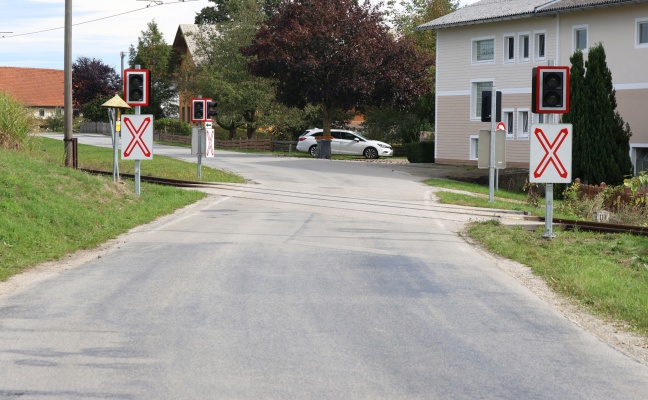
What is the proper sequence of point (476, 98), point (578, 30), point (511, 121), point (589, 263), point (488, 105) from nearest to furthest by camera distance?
1. point (589, 263)
2. point (488, 105)
3. point (578, 30)
4. point (511, 121)
5. point (476, 98)

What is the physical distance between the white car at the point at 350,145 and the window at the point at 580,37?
14.6m

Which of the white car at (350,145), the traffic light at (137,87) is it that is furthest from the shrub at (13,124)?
the white car at (350,145)

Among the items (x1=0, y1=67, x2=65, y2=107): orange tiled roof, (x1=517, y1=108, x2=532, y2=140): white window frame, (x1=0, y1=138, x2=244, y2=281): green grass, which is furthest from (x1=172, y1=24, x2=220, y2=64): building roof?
(x1=0, y1=138, x2=244, y2=281): green grass

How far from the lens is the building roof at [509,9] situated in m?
40.8

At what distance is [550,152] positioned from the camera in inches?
618

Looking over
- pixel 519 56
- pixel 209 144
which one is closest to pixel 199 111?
pixel 209 144

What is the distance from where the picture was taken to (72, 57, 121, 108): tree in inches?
3467

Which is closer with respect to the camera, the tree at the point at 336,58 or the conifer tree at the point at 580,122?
the conifer tree at the point at 580,122

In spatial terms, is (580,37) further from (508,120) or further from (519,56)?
(508,120)

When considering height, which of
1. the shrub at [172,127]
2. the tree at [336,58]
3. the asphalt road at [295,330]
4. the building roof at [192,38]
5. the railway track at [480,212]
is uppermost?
the building roof at [192,38]

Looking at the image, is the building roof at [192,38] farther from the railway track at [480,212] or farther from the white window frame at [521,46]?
the railway track at [480,212]

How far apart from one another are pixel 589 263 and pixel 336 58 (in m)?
39.9

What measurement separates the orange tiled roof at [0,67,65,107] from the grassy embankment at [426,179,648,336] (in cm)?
9690

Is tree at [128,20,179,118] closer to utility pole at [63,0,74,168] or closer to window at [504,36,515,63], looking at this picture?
window at [504,36,515,63]
